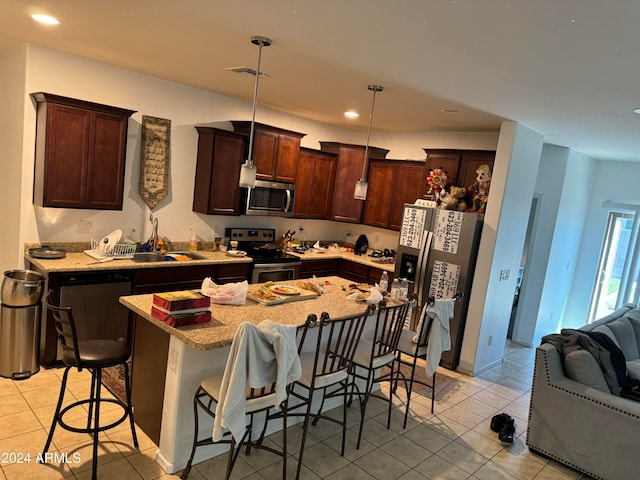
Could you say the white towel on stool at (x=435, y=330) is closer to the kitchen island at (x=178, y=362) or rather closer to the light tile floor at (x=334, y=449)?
the light tile floor at (x=334, y=449)

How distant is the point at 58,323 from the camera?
7.71 feet

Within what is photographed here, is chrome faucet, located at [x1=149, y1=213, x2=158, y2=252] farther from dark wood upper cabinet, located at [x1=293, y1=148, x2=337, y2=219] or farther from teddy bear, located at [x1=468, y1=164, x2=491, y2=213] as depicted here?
teddy bear, located at [x1=468, y1=164, x2=491, y2=213]

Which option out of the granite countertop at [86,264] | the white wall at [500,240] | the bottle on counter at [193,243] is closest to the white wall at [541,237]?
the white wall at [500,240]

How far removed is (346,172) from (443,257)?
83.2 inches

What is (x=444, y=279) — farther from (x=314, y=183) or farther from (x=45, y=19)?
(x=45, y=19)

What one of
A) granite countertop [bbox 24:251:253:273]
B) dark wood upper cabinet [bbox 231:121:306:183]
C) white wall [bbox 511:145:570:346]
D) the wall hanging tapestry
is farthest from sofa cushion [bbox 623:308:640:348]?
the wall hanging tapestry

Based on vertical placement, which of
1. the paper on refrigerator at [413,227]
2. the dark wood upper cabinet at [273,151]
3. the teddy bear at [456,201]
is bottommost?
the paper on refrigerator at [413,227]

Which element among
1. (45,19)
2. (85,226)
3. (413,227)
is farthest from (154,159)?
(413,227)

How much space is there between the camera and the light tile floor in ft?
8.51

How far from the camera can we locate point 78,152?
382 centimetres

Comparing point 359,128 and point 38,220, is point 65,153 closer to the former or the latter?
point 38,220

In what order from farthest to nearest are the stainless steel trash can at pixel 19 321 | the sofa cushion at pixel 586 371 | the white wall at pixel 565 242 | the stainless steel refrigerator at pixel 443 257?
1. the white wall at pixel 565 242
2. the stainless steel refrigerator at pixel 443 257
3. the stainless steel trash can at pixel 19 321
4. the sofa cushion at pixel 586 371

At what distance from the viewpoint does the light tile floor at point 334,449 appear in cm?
259

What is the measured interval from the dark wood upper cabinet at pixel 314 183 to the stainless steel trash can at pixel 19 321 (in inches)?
128
